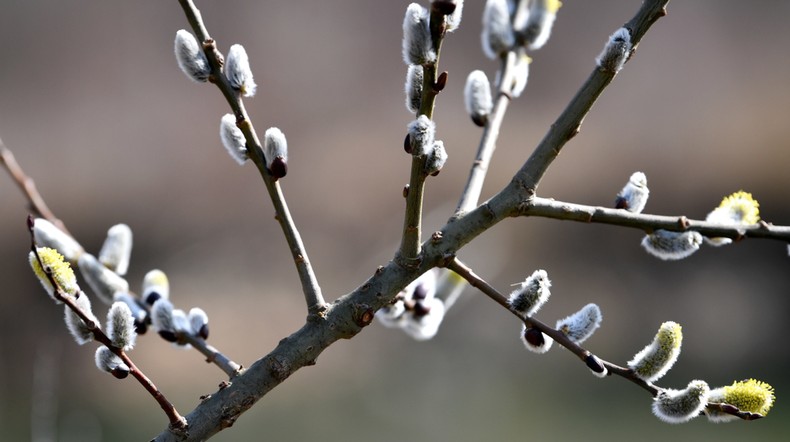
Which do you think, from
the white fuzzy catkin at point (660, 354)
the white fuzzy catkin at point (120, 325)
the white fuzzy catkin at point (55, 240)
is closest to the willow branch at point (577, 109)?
the white fuzzy catkin at point (660, 354)

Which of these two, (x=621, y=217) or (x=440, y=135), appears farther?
(x=440, y=135)

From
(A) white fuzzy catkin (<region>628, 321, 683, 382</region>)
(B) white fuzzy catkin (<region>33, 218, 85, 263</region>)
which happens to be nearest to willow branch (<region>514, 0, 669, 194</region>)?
(A) white fuzzy catkin (<region>628, 321, 683, 382</region>)

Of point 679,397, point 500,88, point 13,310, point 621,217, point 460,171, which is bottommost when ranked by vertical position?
point 679,397

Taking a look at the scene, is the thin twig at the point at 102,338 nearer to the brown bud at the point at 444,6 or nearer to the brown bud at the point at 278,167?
the brown bud at the point at 278,167

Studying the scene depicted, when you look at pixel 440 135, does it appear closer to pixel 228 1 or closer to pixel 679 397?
pixel 228 1

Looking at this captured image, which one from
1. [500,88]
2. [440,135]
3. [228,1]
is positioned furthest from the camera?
[228,1]

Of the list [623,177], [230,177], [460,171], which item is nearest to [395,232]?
[460,171]
